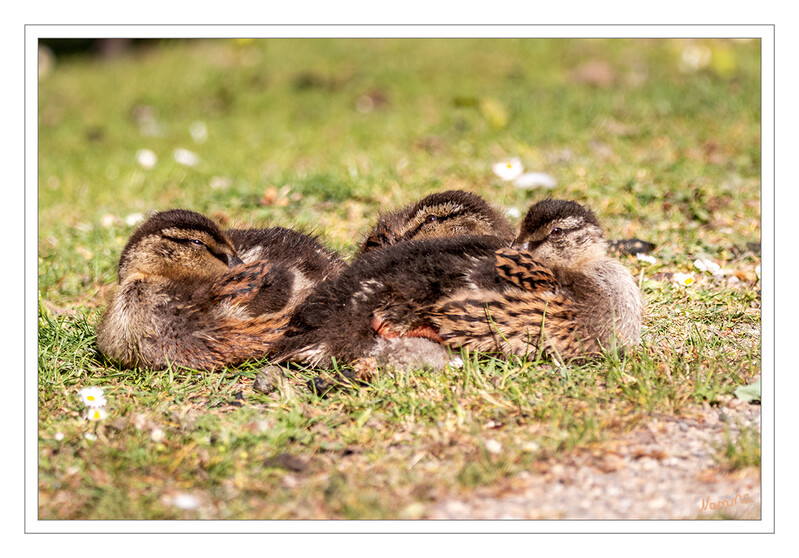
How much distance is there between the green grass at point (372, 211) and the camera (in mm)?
3791

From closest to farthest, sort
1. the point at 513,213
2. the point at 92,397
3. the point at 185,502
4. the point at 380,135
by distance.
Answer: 1. the point at 185,502
2. the point at 92,397
3. the point at 513,213
4. the point at 380,135

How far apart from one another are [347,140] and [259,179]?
238cm

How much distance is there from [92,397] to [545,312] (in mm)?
2535

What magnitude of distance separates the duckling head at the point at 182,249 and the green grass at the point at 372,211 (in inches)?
26.1

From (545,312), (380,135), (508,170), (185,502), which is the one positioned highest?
(380,135)

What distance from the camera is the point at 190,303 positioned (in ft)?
15.7

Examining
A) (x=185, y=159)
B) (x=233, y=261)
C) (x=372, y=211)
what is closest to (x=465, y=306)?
(x=233, y=261)

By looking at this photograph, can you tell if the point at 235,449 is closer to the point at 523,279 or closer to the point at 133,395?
the point at 133,395

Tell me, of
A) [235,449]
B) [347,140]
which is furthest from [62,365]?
[347,140]

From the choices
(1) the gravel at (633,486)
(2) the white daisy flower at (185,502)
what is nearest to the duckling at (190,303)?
(2) the white daisy flower at (185,502)

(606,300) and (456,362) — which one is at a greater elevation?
(606,300)

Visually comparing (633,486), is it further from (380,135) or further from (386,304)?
(380,135)

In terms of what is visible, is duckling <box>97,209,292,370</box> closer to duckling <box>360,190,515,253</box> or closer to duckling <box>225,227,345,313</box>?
duckling <box>225,227,345,313</box>

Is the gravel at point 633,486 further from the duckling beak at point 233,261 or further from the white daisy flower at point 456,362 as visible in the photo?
Answer: the duckling beak at point 233,261
